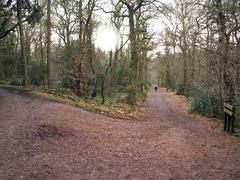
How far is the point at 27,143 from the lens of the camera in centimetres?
877

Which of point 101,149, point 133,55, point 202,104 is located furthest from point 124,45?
point 101,149

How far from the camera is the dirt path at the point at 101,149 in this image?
7.27 meters

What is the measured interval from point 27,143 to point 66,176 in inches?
92.0

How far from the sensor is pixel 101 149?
9070 mm

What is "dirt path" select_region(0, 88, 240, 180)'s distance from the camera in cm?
727

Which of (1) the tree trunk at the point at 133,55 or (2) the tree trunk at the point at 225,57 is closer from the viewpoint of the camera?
(2) the tree trunk at the point at 225,57

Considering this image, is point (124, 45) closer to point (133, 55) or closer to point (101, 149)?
point (133, 55)

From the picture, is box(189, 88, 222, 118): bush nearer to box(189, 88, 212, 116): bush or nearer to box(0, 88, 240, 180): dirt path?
box(189, 88, 212, 116): bush

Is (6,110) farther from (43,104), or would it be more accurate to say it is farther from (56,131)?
(56,131)

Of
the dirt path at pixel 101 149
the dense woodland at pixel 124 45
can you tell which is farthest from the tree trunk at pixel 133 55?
the dirt path at pixel 101 149

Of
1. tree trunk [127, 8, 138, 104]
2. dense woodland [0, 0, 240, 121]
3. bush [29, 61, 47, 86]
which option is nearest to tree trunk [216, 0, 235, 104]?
dense woodland [0, 0, 240, 121]

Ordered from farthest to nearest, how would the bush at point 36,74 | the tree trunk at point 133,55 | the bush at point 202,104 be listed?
the bush at point 36,74 → the tree trunk at point 133,55 → the bush at point 202,104

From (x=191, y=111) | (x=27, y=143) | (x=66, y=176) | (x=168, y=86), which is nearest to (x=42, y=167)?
(x=66, y=176)

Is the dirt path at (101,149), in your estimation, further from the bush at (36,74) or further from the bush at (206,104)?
the bush at (36,74)
